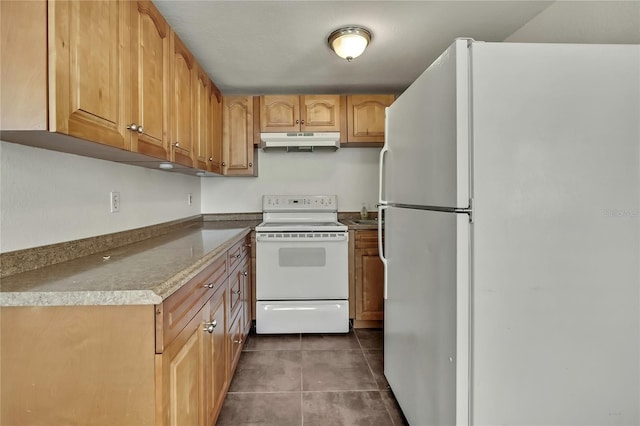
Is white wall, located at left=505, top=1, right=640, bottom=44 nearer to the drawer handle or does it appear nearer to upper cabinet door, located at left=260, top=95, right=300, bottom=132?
upper cabinet door, located at left=260, top=95, right=300, bottom=132

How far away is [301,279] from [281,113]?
1.53 metres

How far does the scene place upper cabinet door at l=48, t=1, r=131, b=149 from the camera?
2.83ft

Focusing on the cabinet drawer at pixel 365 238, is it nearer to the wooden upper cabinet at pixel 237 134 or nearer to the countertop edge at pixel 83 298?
the wooden upper cabinet at pixel 237 134

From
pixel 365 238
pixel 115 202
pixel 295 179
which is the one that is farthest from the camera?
pixel 295 179

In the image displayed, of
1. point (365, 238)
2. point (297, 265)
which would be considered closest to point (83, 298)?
point (297, 265)

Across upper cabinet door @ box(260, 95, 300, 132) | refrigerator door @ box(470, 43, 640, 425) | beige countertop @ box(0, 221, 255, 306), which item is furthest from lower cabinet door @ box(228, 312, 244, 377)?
upper cabinet door @ box(260, 95, 300, 132)

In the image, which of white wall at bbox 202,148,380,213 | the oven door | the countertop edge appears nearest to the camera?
the countertop edge

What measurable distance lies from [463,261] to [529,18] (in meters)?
1.70

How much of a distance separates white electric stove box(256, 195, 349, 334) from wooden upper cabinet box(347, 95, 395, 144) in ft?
3.10

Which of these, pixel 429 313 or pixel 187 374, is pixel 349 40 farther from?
pixel 187 374

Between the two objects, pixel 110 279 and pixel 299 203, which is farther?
pixel 299 203

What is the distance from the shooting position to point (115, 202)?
5.25 ft

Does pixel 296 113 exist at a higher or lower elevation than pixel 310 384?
higher

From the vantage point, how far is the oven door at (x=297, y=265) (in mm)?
2520
